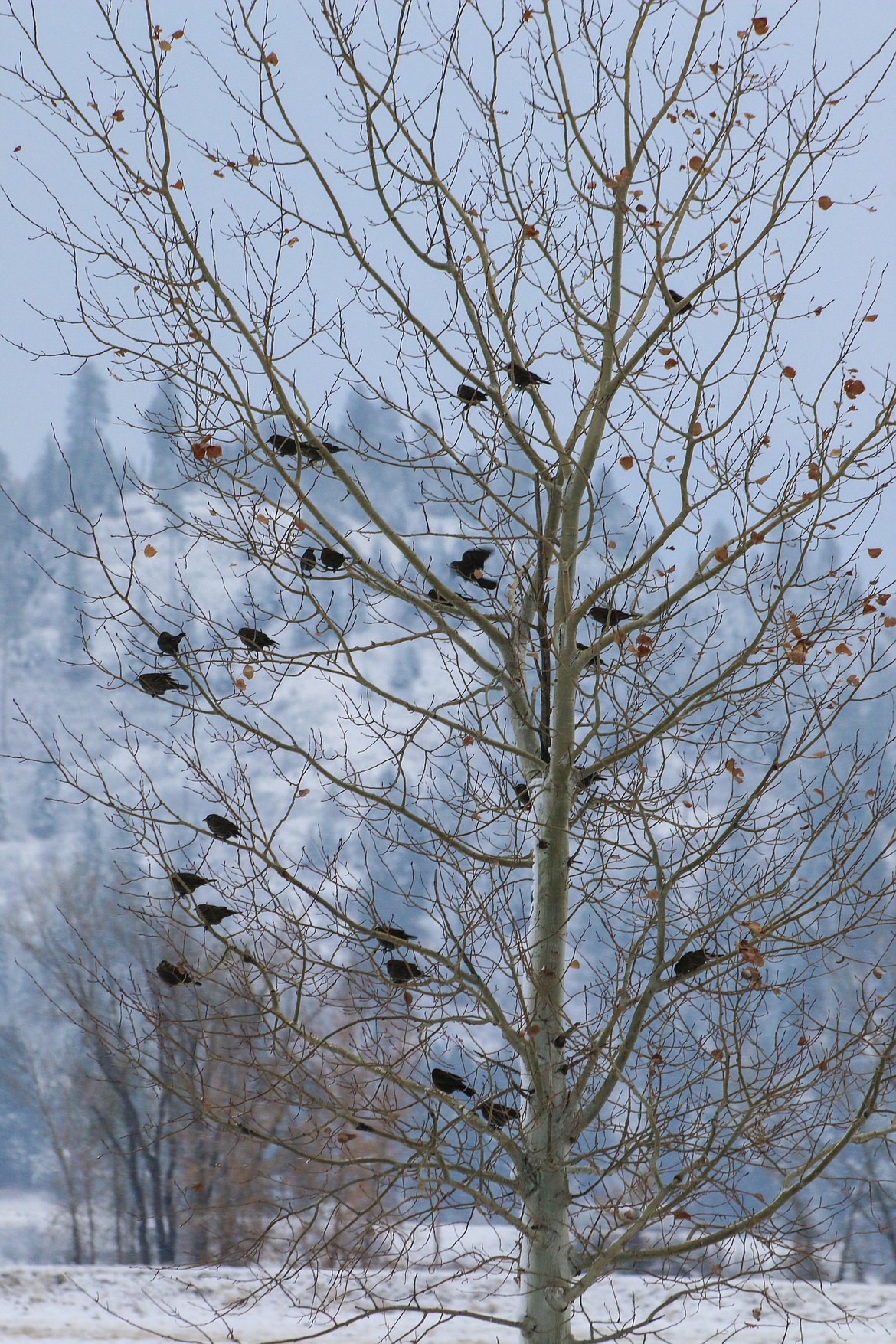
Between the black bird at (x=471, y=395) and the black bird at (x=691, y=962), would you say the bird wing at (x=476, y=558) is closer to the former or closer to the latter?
the black bird at (x=471, y=395)

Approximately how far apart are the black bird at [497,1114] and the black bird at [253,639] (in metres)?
1.70

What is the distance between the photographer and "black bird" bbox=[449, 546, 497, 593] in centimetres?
437

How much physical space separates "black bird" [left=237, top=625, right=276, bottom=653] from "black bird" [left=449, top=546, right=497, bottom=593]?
0.74 meters

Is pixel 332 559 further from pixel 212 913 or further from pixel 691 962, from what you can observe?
pixel 691 962

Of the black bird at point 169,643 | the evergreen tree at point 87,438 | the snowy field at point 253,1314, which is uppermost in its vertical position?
the evergreen tree at point 87,438

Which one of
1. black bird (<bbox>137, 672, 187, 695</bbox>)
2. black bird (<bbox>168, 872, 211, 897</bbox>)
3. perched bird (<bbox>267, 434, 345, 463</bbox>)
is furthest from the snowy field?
perched bird (<bbox>267, 434, 345, 463</bbox>)

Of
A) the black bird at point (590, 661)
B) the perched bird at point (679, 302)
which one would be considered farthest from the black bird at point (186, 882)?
the perched bird at point (679, 302)

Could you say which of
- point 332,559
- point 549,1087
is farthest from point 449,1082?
point 332,559

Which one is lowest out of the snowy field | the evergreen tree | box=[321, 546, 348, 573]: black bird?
the snowy field

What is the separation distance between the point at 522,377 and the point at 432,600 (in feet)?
2.84

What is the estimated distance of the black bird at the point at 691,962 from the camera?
400 cm

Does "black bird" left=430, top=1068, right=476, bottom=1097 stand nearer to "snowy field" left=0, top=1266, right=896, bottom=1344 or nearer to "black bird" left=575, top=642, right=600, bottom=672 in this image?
"black bird" left=575, top=642, right=600, bottom=672

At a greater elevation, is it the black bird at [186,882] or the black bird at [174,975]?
the black bird at [186,882]

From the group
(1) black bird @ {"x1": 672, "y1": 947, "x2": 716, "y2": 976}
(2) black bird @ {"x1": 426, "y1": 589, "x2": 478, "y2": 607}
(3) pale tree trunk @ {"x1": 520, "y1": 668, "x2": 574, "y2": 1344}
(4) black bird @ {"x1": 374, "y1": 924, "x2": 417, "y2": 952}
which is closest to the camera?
(3) pale tree trunk @ {"x1": 520, "y1": 668, "x2": 574, "y2": 1344}
